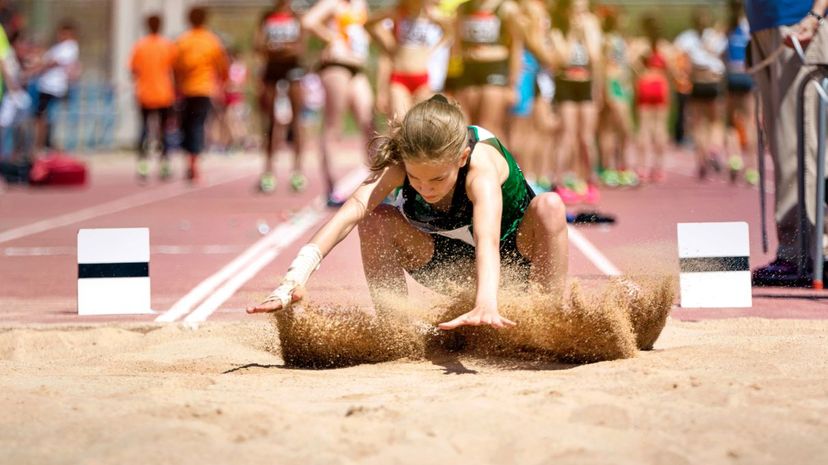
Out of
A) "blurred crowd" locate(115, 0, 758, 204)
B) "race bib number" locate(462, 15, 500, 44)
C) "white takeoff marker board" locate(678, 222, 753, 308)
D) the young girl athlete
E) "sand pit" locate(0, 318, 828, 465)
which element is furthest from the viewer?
"blurred crowd" locate(115, 0, 758, 204)

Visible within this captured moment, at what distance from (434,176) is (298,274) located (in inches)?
27.7

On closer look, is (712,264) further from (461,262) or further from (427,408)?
(427,408)

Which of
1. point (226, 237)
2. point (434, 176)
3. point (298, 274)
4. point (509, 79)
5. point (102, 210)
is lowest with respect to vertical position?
Result: point (102, 210)

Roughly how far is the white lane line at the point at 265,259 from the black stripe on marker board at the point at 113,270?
374mm

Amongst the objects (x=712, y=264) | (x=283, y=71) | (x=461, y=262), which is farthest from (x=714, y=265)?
(x=283, y=71)

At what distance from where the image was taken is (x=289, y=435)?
14.2 ft

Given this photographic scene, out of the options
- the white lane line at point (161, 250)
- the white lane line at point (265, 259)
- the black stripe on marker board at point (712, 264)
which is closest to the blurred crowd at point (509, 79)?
the white lane line at point (265, 259)

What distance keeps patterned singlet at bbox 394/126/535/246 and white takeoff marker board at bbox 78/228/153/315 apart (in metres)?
1.87

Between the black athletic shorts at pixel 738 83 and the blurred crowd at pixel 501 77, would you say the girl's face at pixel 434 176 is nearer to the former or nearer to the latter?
the blurred crowd at pixel 501 77

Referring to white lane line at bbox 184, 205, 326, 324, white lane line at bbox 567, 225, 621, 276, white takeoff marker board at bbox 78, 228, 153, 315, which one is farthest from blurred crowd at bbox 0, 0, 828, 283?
white takeoff marker board at bbox 78, 228, 153, 315

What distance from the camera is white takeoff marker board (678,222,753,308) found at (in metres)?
7.41

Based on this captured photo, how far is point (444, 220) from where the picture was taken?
6.22 metres

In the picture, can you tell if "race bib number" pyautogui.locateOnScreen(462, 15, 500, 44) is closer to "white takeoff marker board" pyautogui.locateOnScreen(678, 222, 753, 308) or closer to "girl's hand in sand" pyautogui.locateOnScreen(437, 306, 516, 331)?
"white takeoff marker board" pyautogui.locateOnScreen(678, 222, 753, 308)

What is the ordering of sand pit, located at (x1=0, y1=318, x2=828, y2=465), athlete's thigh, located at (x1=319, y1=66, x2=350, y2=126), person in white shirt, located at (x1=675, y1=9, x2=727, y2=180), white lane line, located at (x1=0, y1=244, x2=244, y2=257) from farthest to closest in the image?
person in white shirt, located at (x1=675, y1=9, x2=727, y2=180)
athlete's thigh, located at (x1=319, y1=66, x2=350, y2=126)
white lane line, located at (x1=0, y1=244, x2=244, y2=257)
sand pit, located at (x1=0, y1=318, x2=828, y2=465)
